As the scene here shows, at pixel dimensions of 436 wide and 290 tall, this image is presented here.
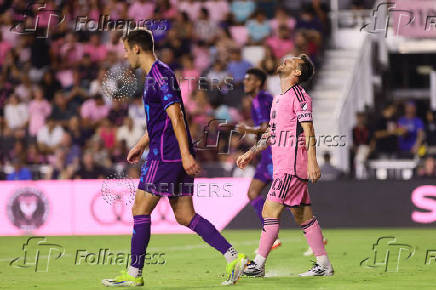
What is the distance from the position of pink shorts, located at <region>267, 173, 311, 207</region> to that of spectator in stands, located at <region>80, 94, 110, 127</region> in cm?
1023

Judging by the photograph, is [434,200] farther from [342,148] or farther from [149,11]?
[149,11]

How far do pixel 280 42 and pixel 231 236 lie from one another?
5823 mm

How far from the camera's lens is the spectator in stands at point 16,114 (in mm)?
19516

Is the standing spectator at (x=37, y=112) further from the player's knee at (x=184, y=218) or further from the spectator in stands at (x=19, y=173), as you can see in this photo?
the player's knee at (x=184, y=218)

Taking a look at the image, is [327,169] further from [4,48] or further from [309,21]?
[4,48]

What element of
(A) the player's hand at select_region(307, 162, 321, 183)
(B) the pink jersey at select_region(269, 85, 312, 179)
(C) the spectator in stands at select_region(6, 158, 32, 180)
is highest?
(B) the pink jersey at select_region(269, 85, 312, 179)

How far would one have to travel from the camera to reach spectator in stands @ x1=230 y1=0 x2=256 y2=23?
21469 millimetres

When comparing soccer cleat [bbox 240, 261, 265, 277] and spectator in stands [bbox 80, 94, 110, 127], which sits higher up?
spectator in stands [bbox 80, 94, 110, 127]

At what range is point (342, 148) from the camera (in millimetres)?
18078

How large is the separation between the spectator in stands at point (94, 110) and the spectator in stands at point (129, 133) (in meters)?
0.91

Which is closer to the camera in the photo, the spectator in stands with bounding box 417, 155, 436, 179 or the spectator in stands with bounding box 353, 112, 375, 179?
the spectator in stands with bounding box 417, 155, 436, 179

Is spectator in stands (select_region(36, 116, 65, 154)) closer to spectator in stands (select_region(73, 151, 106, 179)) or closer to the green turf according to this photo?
spectator in stands (select_region(73, 151, 106, 179))

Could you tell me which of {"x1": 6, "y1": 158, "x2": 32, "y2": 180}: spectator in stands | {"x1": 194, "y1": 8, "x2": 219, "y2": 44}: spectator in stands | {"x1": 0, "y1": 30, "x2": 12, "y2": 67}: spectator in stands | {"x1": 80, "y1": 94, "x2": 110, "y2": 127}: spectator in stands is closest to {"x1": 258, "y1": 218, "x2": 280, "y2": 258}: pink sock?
{"x1": 6, "y1": 158, "x2": 32, "y2": 180}: spectator in stands

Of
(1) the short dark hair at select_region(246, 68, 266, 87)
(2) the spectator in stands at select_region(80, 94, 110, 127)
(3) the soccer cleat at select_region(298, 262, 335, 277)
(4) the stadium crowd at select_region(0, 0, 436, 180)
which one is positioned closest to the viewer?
(3) the soccer cleat at select_region(298, 262, 335, 277)
